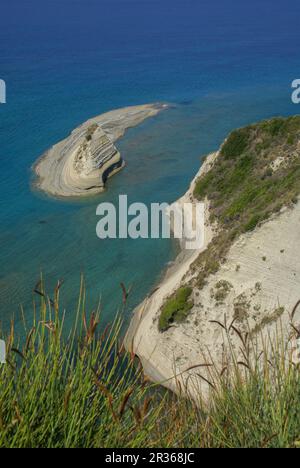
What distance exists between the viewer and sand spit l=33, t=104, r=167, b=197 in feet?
142

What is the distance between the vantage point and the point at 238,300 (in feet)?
75.6

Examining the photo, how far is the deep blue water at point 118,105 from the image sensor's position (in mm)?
32062

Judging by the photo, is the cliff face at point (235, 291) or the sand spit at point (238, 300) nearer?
the cliff face at point (235, 291)

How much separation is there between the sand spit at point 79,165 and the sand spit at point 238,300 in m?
20.5

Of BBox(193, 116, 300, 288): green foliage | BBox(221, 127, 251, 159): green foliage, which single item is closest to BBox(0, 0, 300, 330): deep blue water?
BBox(193, 116, 300, 288): green foliage

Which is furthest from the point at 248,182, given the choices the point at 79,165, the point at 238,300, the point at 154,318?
the point at 79,165

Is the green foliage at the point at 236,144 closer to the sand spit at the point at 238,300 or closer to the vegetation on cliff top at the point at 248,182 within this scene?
the vegetation on cliff top at the point at 248,182

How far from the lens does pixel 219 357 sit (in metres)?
22.3

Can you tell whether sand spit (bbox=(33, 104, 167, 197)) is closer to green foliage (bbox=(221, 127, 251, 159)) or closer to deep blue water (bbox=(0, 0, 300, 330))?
deep blue water (bbox=(0, 0, 300, 330))

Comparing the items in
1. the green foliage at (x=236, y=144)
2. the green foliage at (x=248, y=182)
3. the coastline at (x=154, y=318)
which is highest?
the green foliage at (x=236, y=144)

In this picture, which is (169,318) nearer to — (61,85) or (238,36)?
(61,85)

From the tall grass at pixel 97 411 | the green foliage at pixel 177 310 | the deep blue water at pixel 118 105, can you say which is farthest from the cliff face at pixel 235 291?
the tall grass at pixel 97 411

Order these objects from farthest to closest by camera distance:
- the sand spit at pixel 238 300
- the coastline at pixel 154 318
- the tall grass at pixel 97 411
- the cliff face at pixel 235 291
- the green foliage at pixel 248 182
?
the green foliage at pixel 248 182 < the coastline at pixel 154 318 < the sand spit at pixel 238 300 < the cliff face at pixel 235 291 < the tall grass at pixel 97 411
